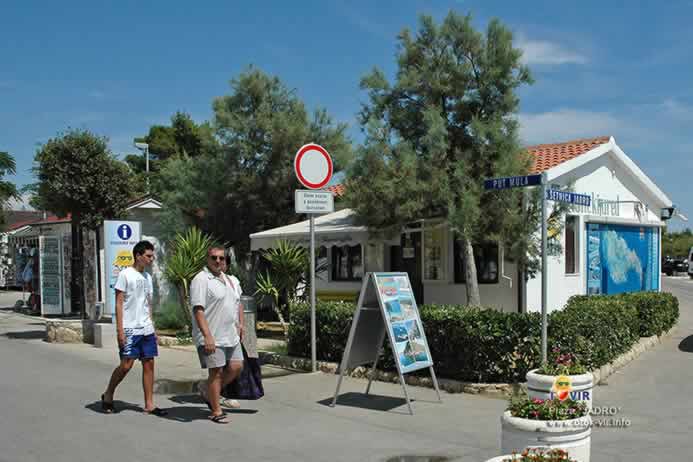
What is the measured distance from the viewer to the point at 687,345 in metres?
12.0

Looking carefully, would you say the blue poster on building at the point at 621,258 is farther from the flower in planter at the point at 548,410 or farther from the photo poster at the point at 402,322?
the flower in planter at the point at 548,410

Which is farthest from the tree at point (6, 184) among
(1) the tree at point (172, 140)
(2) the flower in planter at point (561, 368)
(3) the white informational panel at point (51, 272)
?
(2) the flower in planter at point (561, 368)

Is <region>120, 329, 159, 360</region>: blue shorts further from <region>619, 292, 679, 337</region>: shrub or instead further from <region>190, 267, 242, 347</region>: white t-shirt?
<region>619, 292, 679, 337</region>: shrub

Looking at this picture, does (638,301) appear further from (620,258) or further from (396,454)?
(396,454)

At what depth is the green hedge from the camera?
826 cm

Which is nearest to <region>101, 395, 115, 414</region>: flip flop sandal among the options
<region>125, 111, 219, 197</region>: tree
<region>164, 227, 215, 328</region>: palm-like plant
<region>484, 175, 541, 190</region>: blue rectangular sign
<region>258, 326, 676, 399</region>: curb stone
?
<region>258, 326, 676, 399</region>: curb stone

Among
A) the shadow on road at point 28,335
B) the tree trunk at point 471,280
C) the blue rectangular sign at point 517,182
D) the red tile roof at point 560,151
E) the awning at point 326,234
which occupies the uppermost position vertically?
the red tile roof at point 560,151

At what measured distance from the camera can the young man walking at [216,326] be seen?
6793 millimetres

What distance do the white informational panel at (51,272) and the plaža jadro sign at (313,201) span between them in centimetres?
1073

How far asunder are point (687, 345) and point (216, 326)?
8991 millimetres

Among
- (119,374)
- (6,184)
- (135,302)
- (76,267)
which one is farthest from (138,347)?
(6,184)

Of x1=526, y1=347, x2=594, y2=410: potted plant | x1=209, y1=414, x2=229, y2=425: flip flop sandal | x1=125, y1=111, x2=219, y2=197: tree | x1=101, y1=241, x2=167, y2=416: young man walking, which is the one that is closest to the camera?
x1=526, y1=347, x2=594, y2=410: potted plant

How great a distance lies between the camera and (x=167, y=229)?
18.6m

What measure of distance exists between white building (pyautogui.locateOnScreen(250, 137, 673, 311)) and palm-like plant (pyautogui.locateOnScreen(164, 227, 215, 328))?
1.89 metres
